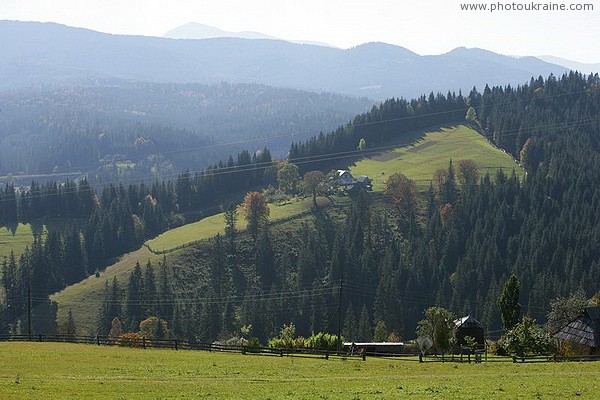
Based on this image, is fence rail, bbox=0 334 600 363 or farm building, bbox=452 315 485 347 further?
farm building, bbox=452 315 485 347

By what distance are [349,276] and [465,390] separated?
144897 millimetres

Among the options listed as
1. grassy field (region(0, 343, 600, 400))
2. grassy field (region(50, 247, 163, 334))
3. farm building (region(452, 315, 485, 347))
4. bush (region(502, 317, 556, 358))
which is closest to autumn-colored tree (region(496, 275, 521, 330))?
farm building (region(452, 315, 485, 347))

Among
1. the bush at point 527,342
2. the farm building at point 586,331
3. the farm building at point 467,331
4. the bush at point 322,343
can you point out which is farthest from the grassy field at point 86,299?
the bush at point 527,342

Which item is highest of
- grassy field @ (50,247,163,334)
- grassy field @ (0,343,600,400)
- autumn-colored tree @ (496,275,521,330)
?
grassy field @ (0,343,600,400)

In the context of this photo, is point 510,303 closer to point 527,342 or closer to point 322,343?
point 527,342

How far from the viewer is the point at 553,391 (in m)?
41.3

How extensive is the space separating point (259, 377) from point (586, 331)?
160ft

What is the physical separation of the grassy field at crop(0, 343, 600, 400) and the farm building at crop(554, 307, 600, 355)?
79.3 feet

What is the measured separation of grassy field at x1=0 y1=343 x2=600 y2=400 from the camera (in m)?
42.2

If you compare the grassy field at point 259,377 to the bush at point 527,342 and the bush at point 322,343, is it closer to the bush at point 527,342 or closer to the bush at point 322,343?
the bush at point 527,342

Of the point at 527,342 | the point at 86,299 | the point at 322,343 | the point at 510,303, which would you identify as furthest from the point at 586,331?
the point at 86,299

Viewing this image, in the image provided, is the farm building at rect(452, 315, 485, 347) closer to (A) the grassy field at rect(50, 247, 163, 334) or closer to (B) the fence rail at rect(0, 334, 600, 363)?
(B) the fence rail at rect(0, 334, 600, 363)

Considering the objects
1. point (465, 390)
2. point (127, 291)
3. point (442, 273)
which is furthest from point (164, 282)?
point (465, 390)

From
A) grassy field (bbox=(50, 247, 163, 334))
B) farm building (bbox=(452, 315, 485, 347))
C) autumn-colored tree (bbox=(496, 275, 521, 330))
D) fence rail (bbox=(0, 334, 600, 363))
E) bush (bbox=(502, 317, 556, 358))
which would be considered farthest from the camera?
grassy field (bbox=(50, 247, 163, 334))
